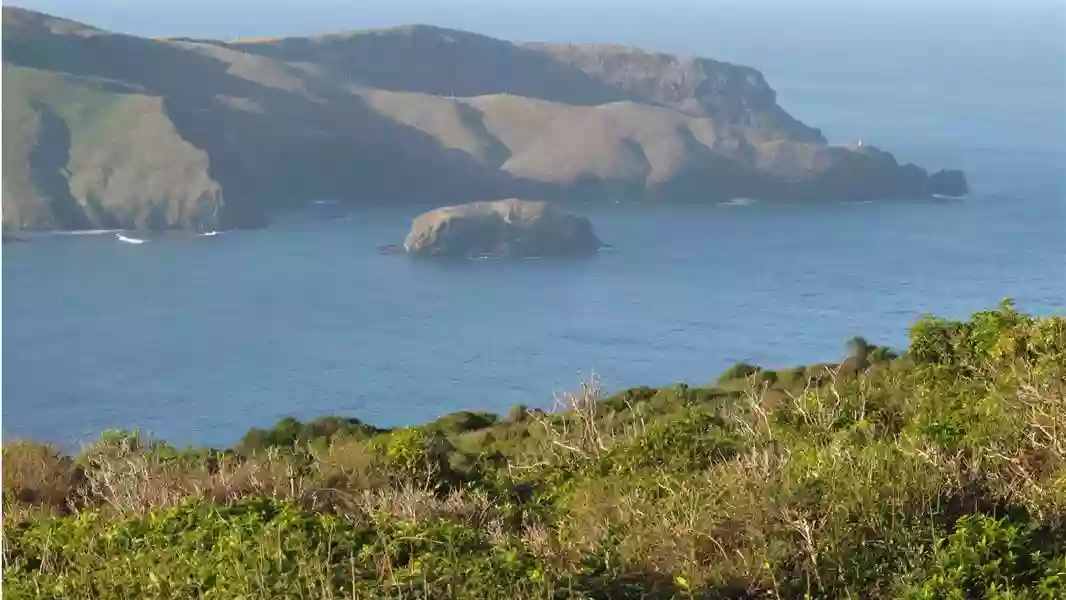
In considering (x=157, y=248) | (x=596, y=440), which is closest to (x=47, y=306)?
(x=157, y=248)

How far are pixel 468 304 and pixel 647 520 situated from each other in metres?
44.0

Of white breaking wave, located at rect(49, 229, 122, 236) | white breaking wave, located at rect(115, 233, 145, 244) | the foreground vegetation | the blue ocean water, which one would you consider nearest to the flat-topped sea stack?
the blue ocean water

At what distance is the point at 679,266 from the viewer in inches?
2174

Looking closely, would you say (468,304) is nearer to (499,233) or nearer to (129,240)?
(499,233)

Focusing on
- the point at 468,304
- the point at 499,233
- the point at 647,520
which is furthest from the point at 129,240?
the point at 647,520

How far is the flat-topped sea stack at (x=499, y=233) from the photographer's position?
54.5 meters

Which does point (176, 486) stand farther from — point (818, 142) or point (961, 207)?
point (818, 142)

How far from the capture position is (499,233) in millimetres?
55156

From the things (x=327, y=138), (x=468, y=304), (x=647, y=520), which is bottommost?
(x=468, y=304)

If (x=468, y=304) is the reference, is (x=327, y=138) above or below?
above

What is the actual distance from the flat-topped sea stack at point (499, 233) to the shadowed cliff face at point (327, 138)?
10.1 meters

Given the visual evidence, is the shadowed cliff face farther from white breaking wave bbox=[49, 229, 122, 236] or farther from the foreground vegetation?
the foreground vegetation

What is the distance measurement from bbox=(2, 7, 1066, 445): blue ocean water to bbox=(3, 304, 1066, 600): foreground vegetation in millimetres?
25441

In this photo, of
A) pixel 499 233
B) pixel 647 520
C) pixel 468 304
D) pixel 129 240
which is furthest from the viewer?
pixel 129 240
